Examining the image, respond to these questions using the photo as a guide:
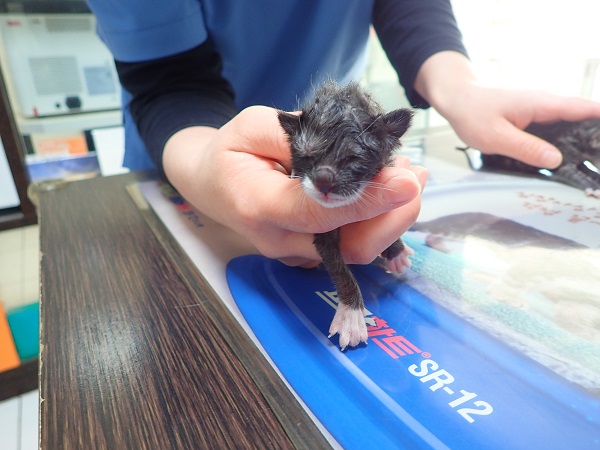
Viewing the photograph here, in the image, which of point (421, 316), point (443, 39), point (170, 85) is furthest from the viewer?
point (443, 39)

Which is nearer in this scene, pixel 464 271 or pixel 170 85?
pixel 464 271

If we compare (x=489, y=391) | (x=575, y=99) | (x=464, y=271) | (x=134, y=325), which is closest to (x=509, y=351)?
(x=489, y=391)

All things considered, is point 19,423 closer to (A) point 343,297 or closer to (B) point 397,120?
(A) point 343,297

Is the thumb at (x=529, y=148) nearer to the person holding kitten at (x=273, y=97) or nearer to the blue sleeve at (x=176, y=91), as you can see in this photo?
the person holding kitten at (x=273, y=97)

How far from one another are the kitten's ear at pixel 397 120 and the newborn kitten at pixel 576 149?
0.70 m

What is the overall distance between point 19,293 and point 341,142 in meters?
2.22

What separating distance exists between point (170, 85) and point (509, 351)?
93 centimetres

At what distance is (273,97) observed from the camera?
131cm

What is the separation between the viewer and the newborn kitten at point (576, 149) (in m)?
1.01

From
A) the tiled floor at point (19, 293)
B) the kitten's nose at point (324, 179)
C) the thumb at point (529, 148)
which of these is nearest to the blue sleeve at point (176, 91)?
the kitten's nose at point (324, 179)

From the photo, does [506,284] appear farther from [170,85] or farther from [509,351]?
[170,85]

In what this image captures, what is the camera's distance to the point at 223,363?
50cm

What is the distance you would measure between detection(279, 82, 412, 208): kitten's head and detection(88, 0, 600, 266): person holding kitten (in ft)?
0.11

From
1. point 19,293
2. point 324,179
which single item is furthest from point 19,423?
point 324,179
